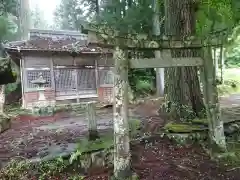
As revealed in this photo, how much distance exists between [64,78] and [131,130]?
32.9 ft

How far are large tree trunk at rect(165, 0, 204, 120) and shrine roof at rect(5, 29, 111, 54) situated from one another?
678 centimetres

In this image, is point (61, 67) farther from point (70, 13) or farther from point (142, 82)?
point (70, 13)

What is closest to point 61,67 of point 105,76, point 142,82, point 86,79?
point 86,79

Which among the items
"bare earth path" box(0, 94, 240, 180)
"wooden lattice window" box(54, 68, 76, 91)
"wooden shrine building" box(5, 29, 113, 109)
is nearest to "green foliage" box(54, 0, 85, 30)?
"wooden shrine building" box(5, 29, 113, 109)

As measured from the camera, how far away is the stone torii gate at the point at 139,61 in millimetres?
4570

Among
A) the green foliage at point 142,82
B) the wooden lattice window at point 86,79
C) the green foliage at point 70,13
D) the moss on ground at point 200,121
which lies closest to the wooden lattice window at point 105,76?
the wooden lattice window at point 86,79

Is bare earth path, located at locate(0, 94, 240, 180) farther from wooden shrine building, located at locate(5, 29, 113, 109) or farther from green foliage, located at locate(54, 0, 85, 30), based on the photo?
green foliage, located at locate(54, 0, 85, 30)

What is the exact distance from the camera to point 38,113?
14.1 meters

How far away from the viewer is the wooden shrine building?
1520 cm

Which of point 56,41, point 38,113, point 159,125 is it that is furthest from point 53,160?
point 56,41

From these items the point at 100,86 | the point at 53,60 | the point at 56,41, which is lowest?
the point at 100,86

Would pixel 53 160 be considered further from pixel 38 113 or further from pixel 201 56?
pixel 38 113

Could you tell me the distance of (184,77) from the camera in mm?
7438

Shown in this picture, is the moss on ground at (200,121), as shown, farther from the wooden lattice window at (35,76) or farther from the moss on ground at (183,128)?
the wooden lattice window at (35,76)
